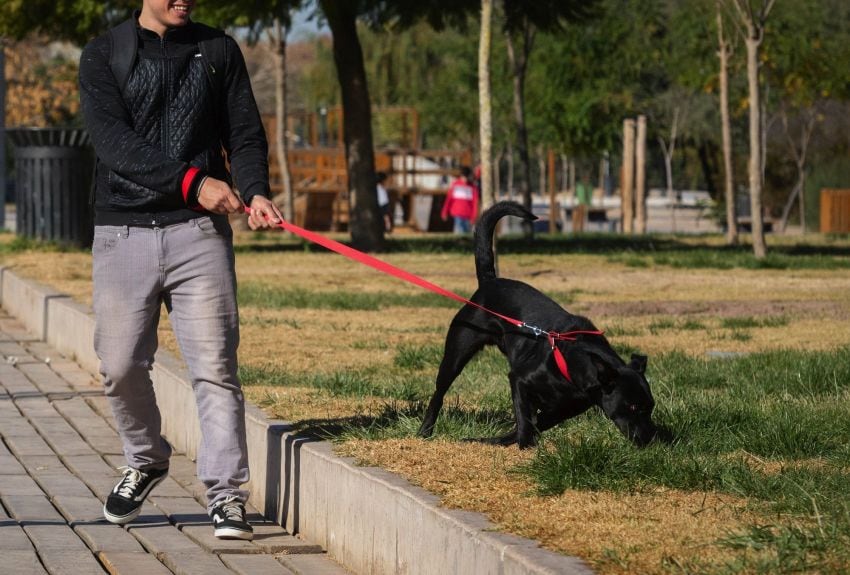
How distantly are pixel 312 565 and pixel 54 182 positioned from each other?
1477 cm

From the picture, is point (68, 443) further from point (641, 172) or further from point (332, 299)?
point (641, 172)

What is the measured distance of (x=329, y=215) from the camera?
128 feet

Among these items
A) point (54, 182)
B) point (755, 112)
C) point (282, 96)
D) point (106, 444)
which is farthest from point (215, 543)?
point (282, 96)

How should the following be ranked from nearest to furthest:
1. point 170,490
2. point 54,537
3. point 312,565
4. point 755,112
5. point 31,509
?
point 312,565 → point 54,537 → point 31,509 → point 170,490 → point 755,112

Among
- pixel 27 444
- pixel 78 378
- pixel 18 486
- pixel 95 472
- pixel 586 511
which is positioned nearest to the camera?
pixel 586 511

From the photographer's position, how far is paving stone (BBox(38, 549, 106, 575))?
5.55m

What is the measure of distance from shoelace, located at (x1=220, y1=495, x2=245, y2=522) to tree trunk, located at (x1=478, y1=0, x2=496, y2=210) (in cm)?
1171

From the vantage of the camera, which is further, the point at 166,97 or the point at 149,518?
the point at 149,518

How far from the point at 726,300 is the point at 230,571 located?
1000cm

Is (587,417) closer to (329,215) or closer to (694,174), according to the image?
(329,215)

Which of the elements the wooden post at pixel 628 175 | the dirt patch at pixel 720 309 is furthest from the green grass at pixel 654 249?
the dirt patch at pixel 720 309

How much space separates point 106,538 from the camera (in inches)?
239

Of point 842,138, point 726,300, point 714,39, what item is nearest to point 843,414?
point 726,300

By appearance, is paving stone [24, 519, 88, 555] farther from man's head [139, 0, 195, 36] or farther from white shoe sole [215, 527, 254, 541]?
man's head [139, 0, 195, 36]
